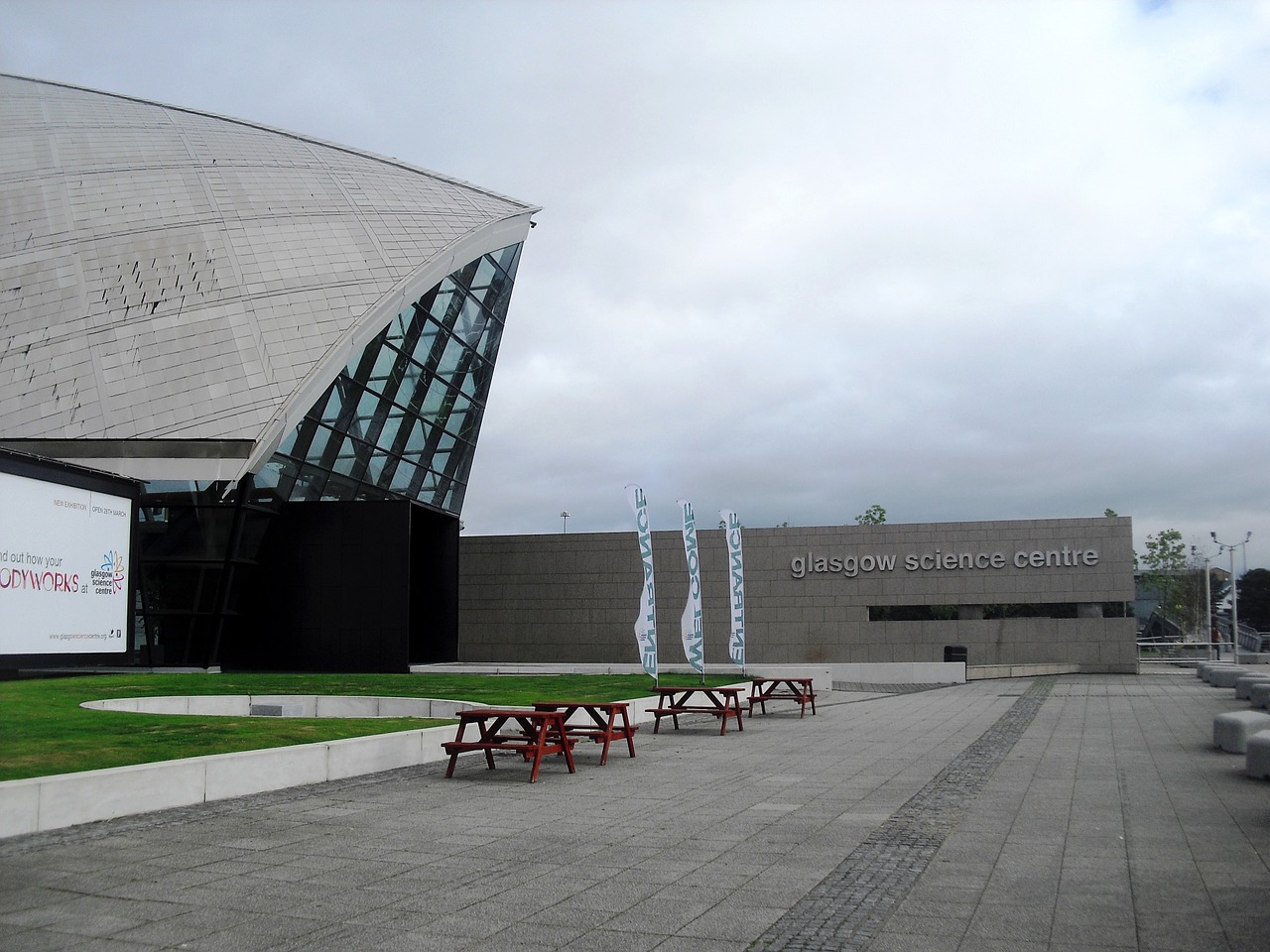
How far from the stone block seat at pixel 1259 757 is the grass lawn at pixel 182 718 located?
361 inches

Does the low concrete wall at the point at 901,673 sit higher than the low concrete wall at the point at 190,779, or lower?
lower

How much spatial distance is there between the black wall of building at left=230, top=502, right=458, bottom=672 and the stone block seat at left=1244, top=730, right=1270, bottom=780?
21231 mm

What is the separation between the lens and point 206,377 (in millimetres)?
24797

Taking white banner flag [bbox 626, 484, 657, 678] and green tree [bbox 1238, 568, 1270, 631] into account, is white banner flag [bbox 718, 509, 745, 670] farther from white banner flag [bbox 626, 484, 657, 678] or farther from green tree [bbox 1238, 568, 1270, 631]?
green tree [bbox 1238, 568, 1270, 631]

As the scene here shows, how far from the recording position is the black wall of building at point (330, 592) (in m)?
28.2

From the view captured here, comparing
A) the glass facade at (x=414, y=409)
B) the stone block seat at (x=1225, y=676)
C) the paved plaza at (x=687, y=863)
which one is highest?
the glass facade at (x=414, y=409)

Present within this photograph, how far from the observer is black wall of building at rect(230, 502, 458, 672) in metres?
28.2

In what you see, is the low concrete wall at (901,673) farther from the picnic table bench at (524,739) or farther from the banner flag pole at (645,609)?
the picnic table bench at (524,739)

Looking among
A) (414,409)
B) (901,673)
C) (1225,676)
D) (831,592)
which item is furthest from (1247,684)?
(414,409)

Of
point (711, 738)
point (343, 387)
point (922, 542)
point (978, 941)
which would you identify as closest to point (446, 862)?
point (978, 941)

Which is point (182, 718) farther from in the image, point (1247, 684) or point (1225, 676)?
point (1225, 676)

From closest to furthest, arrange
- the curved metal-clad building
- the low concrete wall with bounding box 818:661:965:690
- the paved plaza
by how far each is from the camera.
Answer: the paved plaza, the curved metal-clad building, the low concrete wall with bounding box 818:661:965:690

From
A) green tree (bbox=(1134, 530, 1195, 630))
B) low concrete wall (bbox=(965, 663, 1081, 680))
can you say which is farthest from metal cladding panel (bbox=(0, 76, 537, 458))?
green tree (bbox=(1134, 530, 1195, 630))

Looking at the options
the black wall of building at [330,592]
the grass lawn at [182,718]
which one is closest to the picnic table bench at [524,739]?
the grass lawn at [182,718]
